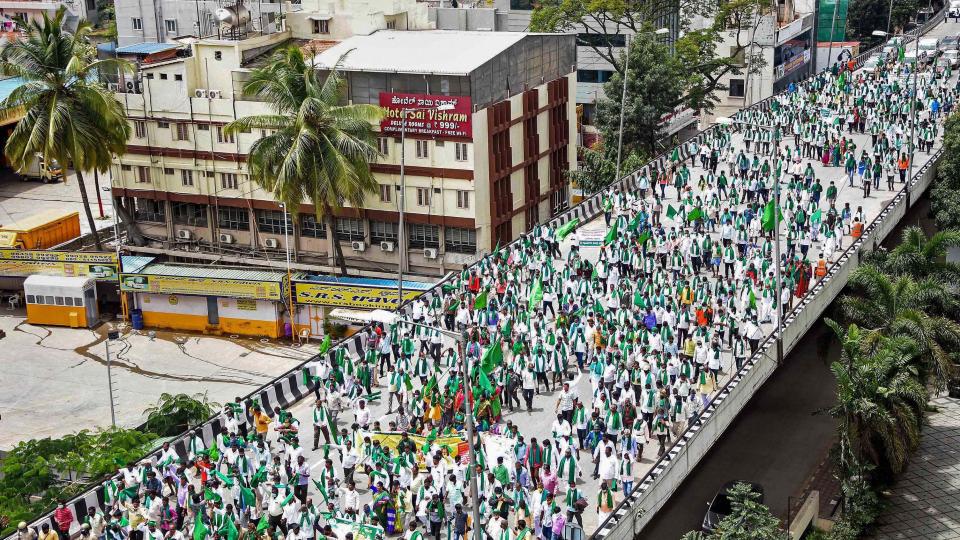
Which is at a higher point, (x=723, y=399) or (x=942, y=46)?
(x=942, y=46)

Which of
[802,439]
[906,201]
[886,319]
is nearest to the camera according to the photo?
[886,319]

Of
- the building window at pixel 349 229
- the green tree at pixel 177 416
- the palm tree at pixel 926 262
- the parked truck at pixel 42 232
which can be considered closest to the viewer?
the green tree at pixel 177 416

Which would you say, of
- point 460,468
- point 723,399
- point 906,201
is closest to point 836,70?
point 906,201

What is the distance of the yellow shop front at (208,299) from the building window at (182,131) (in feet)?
20.2

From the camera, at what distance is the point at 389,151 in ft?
173

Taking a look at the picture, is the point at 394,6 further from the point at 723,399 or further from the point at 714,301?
the point at 723,399

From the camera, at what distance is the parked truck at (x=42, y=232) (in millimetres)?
58594

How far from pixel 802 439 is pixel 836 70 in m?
35.6

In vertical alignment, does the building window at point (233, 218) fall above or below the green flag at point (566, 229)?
below

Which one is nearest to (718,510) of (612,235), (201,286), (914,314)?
(914,314)

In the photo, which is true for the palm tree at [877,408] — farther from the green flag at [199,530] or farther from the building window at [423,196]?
the building window at [423,196]

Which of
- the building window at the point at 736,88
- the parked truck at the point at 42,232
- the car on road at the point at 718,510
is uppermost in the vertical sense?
the building window at the point at 736,88

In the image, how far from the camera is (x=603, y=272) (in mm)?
39125

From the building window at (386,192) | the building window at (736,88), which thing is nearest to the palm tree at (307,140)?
the building window at (386,192)
